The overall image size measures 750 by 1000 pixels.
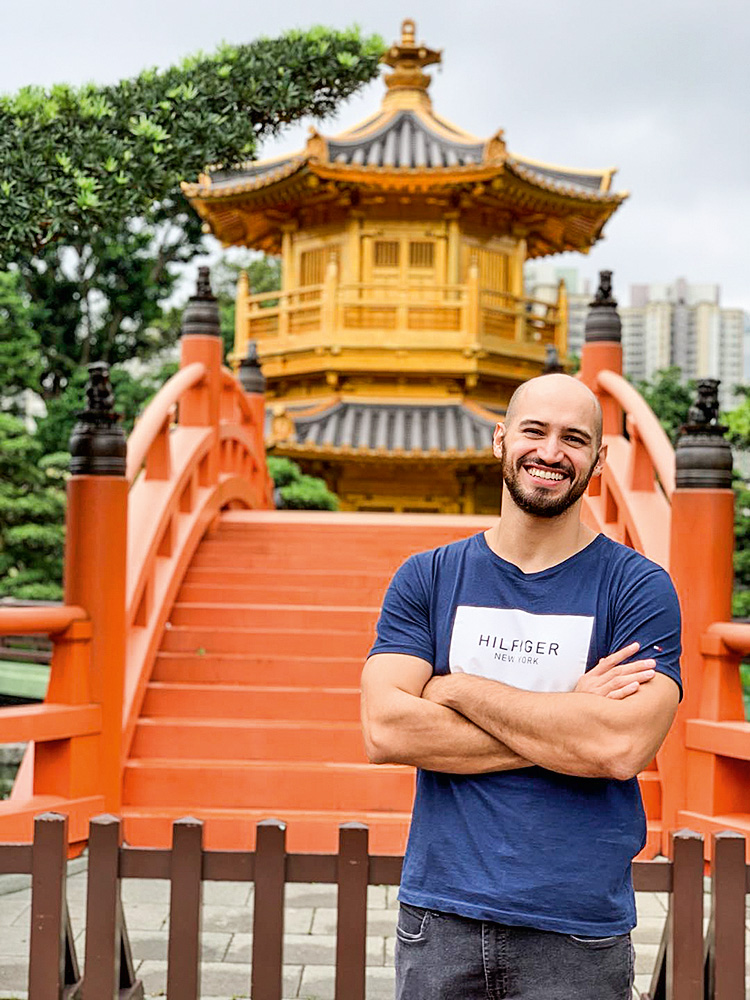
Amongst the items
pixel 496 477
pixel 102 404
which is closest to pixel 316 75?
pixel 102 404

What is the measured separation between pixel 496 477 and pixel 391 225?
3905 mm

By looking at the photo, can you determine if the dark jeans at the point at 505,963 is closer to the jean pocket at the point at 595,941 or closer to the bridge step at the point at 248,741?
the jean pocket at the point at 595,941

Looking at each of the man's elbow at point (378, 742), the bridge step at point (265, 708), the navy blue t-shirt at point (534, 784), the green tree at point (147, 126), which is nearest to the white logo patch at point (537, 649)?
the navy blue t-shirt at point (534, 784)

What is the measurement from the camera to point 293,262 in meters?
17.1

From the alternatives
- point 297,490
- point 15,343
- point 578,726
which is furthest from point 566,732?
point 15,343

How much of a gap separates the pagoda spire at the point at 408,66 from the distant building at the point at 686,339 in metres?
27.1

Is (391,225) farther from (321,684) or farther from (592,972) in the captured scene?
(592,972)

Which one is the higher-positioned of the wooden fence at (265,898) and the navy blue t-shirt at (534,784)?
the navy blue t-shirt at (534,784)

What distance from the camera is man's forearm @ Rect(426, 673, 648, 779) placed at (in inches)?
71.7

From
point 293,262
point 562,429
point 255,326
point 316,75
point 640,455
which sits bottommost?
point 562,429

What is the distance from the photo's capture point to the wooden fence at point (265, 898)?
Answer: 2568mm

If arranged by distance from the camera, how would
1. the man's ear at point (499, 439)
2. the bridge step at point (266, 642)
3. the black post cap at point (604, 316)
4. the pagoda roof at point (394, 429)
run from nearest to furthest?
the man's ear at point (499, 439)
the bridge step at point (266, 642)
the black post cap at point (604, 316)
the pagoda roof at point (394, 429)

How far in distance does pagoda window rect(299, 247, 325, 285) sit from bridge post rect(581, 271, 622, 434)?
9.91m

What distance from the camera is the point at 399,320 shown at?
612 inches
